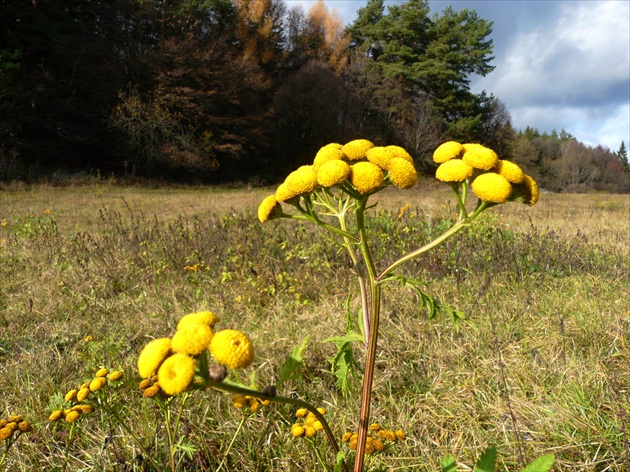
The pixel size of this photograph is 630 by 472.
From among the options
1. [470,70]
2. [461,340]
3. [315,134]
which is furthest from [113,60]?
[470,70]

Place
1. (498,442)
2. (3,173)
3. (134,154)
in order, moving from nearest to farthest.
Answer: (498,442)
(3,173)
(134,154)

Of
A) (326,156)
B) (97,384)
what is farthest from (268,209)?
(97,384)

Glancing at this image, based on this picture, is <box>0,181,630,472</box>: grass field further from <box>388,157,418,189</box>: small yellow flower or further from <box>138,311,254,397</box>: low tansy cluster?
<box>388,157,418,189</box>: small yellow flower

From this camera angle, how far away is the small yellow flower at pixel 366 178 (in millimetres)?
997

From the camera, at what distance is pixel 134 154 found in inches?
847

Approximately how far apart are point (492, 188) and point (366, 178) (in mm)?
298

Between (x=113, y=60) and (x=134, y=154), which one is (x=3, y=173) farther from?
(x=113, y=60)

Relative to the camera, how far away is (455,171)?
105 centimetres

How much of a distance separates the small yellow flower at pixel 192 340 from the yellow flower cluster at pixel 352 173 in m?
0.43

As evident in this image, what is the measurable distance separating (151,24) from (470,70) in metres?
25.7

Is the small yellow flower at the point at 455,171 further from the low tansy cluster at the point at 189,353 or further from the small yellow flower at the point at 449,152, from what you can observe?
the low tansy cluster at the point at 189,353

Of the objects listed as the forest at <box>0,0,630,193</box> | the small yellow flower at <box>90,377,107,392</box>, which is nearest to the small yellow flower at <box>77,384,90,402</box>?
the small yellow flower at <box>90,377,107,392</box>

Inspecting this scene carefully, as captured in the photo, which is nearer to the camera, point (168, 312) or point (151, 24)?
point (168, 312)

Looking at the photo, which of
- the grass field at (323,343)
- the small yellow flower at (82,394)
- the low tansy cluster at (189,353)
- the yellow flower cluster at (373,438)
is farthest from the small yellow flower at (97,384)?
the yellow flower cluster at (373,438)
